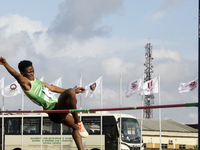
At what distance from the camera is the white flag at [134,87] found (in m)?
20.2

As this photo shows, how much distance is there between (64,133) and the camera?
19109 mm

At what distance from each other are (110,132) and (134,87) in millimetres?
3369

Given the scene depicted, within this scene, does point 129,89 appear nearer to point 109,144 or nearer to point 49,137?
point 109,144

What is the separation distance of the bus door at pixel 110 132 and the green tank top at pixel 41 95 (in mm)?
12811

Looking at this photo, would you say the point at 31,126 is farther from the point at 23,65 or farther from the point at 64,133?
the point at 23,65

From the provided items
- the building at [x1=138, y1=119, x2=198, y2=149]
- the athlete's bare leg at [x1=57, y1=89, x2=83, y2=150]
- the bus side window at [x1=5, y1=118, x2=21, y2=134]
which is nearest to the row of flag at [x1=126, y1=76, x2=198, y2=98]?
the bus side window at [x1=5, y1=118, x2=21, y2=134]

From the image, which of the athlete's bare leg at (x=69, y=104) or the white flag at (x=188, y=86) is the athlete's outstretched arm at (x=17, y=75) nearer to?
the athlete's bare leg at (x=69, y=104)

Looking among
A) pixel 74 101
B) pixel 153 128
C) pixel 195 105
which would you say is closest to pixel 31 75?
pixel 74 101

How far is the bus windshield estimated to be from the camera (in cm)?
1802

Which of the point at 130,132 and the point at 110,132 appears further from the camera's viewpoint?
the point at 110,132

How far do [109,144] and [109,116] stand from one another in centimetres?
153

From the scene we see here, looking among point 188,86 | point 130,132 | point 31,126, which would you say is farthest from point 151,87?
point 31,126

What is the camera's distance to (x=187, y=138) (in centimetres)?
3956

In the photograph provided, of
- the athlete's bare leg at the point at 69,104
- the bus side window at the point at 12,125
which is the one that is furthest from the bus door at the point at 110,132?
the athlete's bare leg at the point at 69,104
